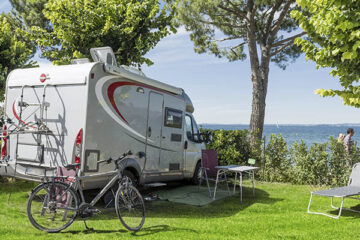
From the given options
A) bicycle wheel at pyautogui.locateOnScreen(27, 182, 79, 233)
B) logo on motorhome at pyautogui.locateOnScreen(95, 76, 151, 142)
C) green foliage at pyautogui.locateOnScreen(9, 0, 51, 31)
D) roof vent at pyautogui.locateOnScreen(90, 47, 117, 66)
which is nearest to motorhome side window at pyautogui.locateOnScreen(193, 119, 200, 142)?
roof vent at pyautogui.locateOnScreen(90, 47, 117, 66)

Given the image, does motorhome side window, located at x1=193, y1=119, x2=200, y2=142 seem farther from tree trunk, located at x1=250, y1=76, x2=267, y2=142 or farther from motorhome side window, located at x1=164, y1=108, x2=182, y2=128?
tree trunk, located at x1=250, y1=76, x2=267, y2=142

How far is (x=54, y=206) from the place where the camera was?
15.5ft

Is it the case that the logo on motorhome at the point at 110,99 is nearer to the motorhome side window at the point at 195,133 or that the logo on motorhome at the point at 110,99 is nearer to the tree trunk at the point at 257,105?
the motorhome side window at the point at 195,133

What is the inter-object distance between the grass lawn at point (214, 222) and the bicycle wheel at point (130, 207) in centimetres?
13

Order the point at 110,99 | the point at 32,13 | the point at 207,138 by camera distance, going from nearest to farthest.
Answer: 1. the point at 110,99
2. the point at 207,138
3. the point at 32,13

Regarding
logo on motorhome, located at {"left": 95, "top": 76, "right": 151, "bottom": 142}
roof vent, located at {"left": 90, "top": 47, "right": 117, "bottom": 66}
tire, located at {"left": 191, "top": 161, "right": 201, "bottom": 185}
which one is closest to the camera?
logo on motorhome, located at {"left": 95, "top": 76, "right": 151, "bottom": 142}

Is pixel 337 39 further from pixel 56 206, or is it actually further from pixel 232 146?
pixel 232 146

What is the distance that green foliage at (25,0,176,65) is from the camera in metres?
10.3

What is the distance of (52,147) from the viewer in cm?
591

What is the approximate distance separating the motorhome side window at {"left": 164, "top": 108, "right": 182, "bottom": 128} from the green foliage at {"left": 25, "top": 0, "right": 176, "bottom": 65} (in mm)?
3252

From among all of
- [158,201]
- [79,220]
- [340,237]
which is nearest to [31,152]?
[79,220]

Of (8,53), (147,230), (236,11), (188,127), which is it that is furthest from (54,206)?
(236,11)

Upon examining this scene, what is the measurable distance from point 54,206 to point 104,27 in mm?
6609

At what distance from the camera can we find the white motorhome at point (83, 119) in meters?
5.73
